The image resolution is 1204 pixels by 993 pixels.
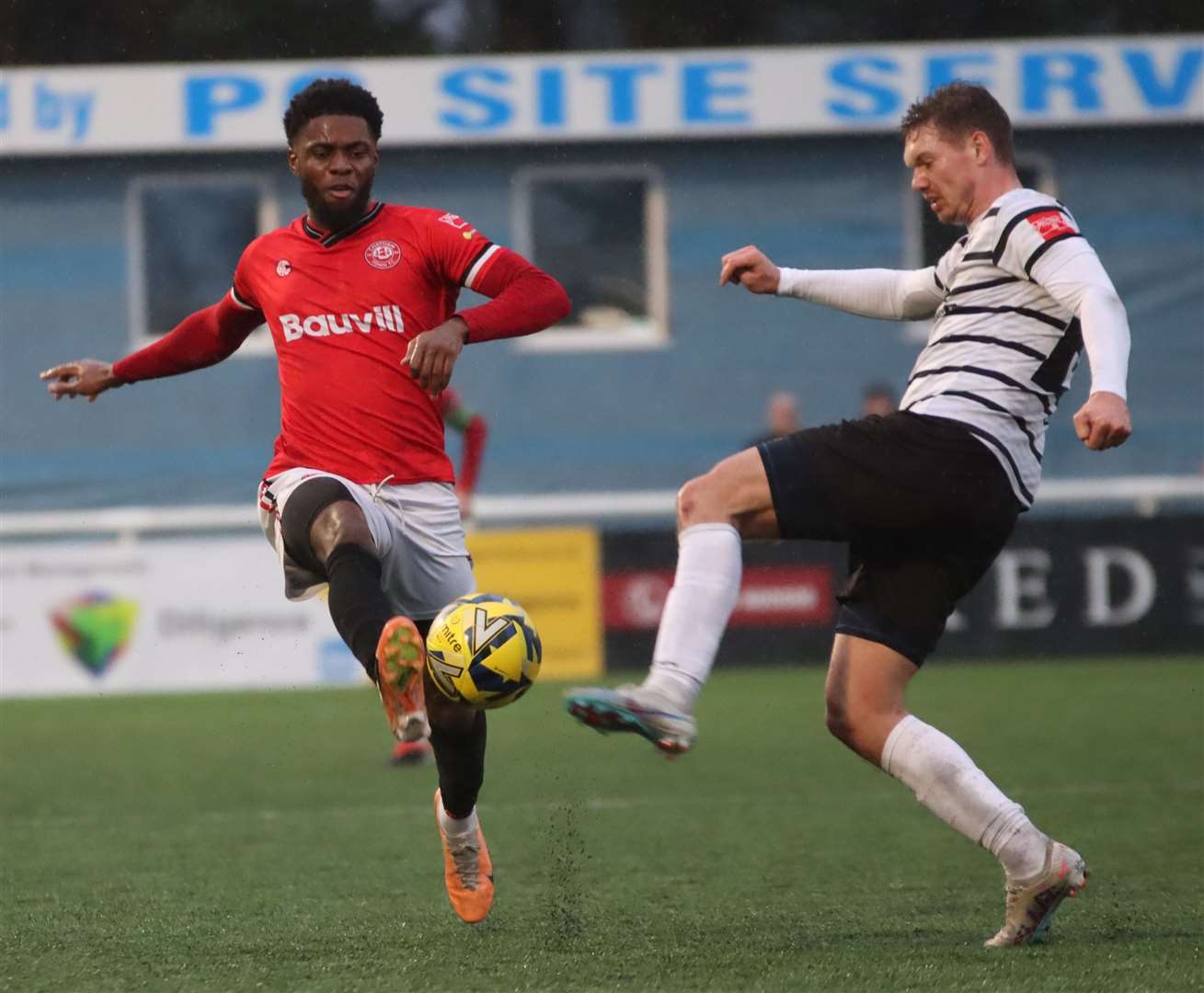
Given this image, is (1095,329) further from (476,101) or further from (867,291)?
(476,101)

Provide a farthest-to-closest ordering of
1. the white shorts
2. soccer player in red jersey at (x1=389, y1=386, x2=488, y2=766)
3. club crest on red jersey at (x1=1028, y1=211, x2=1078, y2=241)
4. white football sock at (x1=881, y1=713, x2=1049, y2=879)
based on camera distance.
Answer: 1. soccer player in red jersey at (x1=389, y1=386, x2=488, y2=766)
2. the white shorts
3. white football sock at (x1=881, y1=713, x2=1049, y2=879)
4. club crest on red jersey at (x1=1028, y1=211, x2=1078, y2=241)

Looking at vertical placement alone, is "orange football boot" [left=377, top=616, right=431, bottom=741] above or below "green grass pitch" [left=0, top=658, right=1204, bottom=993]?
above

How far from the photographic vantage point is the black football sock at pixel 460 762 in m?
5.52

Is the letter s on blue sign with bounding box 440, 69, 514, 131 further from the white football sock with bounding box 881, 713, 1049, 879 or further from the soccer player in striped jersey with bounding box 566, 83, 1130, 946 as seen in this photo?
the white football sock with bounding box 881, 713, 1049, 879

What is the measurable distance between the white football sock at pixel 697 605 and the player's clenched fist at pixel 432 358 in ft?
2.47

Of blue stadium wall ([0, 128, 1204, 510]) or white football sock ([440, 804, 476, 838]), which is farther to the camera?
blue stadium wall ([0, 128, 1204, 510])

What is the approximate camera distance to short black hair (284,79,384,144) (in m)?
5.58

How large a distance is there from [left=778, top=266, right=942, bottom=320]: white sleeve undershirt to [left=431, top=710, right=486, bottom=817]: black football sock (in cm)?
138

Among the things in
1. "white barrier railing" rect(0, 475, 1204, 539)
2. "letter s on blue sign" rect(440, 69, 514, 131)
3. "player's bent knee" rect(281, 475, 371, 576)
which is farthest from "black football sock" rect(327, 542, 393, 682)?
"letter s on blue sign" rect(440, 69, 514, 131)

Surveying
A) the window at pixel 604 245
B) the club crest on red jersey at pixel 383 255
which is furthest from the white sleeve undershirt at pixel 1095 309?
the window at pixel 604 245

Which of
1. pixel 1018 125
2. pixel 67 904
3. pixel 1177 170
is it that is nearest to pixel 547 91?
pixel 1018 125

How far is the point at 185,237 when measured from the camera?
746 inches

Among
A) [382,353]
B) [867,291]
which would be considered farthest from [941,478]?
[382,353]

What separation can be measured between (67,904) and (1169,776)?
485 centimetres
